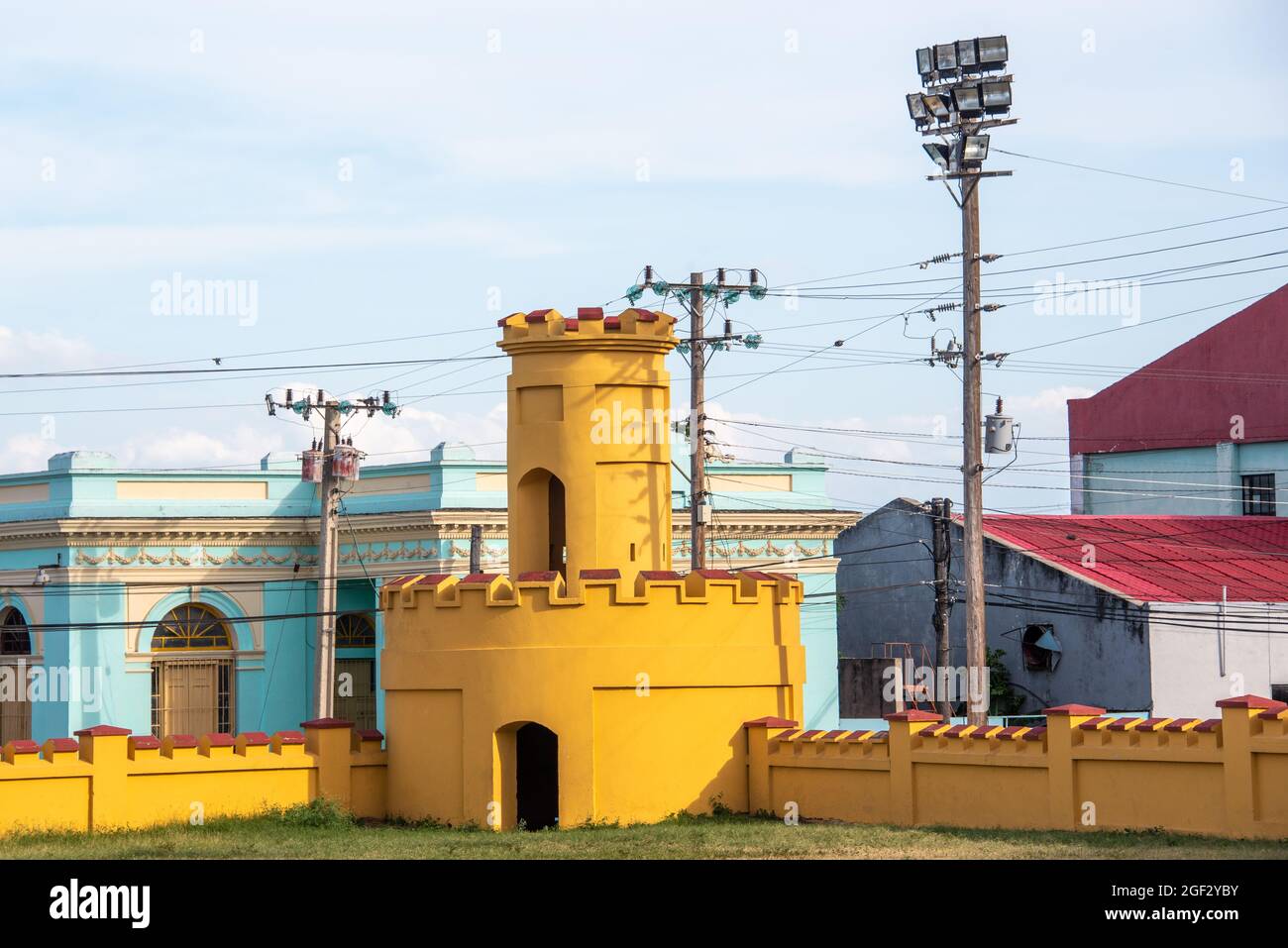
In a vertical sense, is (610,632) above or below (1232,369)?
below

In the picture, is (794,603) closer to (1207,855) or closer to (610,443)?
(610,443)

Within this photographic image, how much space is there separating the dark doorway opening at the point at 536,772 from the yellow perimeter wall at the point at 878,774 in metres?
1.42

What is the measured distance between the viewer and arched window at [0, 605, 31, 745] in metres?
38.3

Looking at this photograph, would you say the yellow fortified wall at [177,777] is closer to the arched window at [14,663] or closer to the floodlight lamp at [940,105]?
the floodlight lamp at [940,105]

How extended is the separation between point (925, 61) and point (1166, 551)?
1872 cm

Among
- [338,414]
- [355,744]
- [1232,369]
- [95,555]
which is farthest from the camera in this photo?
[1232,369]

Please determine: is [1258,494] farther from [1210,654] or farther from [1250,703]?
[1250,703]

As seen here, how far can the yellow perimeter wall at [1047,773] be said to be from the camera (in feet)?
59.3

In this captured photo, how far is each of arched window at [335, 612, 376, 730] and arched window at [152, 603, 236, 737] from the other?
2.70 meters

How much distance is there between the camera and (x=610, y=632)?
888 inches

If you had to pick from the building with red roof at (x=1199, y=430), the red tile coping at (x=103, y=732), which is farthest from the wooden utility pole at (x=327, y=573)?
the building with red roof at (x=1199, y=430)

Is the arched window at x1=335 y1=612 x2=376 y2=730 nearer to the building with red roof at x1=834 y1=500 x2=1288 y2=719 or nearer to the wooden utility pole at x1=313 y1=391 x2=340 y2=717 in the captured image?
the wooden utility pole at x1=313 y1=391 x2=340 y2=717
